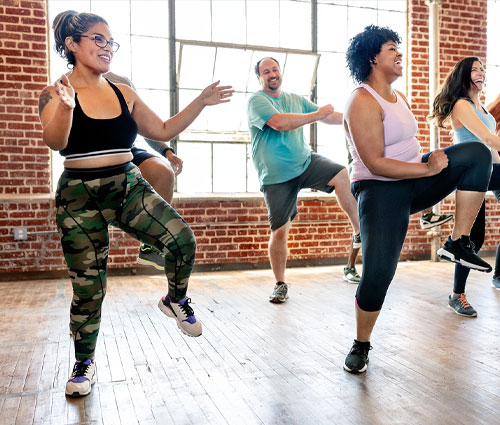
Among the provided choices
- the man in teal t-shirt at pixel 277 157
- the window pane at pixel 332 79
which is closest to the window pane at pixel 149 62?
the window pane at pixel 332 79

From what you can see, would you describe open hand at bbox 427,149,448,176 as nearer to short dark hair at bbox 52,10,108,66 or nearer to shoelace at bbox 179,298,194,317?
shoelace at bbox 179,298,194,317

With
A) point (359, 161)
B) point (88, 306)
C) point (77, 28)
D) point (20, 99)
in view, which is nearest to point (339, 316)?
point (359, 161)

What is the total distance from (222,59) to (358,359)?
4354 mm

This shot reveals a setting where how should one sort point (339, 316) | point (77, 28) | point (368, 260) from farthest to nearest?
point (339, 316) < point (368, 260) < point (77, 28)

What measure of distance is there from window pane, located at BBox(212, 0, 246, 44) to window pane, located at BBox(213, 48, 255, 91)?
0.51ft

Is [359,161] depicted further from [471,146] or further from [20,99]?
[20,99]

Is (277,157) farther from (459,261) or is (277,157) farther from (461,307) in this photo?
(459,261)

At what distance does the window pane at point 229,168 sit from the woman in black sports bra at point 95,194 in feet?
12.3

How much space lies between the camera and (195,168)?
19.6 ft

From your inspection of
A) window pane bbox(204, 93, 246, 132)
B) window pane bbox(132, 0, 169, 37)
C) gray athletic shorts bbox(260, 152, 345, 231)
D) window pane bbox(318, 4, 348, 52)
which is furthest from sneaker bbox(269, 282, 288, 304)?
window pane bbox(318, 4, 348, 52)

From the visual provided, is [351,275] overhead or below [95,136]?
below

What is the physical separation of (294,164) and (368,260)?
6.11ft

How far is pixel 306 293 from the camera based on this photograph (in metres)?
4.52

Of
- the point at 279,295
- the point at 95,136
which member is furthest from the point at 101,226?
the point at 279,295
